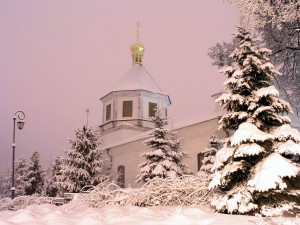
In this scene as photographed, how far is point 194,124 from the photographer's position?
27406 millimetres

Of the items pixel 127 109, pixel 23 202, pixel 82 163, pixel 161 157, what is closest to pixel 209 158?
pixel 161 157

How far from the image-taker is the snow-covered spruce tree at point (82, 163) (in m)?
25.1

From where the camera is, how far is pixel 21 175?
135 feet

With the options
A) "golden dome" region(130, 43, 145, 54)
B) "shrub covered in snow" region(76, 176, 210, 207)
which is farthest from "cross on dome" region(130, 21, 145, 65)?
"shrub covered in snow" region(76, 176, 210, 207)

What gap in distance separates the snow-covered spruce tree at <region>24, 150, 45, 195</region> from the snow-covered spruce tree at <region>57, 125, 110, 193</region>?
1185cm

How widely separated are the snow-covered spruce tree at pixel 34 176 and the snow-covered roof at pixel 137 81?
10.4 m

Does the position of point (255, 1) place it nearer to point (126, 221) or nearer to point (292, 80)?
point (292, 80)

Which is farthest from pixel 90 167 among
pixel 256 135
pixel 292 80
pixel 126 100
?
pixel 256 135

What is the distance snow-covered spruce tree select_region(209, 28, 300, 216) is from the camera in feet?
20.0

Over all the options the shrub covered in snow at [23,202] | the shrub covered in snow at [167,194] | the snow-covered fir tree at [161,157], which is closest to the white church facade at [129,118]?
the snow-covered fir tree at [161,157]

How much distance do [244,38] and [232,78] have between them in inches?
38.2

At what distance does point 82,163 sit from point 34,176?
13952 millimetres

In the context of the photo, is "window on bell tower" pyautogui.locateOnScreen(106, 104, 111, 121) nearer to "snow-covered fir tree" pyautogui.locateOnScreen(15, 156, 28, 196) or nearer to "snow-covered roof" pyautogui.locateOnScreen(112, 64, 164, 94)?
"snow-covered roof" pyautogui.locateOnScreen(112, 64, 164, 94)

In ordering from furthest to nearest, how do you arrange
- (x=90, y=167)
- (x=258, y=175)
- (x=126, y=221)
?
(x=90, y=167) < (x=258, y=175) < (x=126, y=221)
